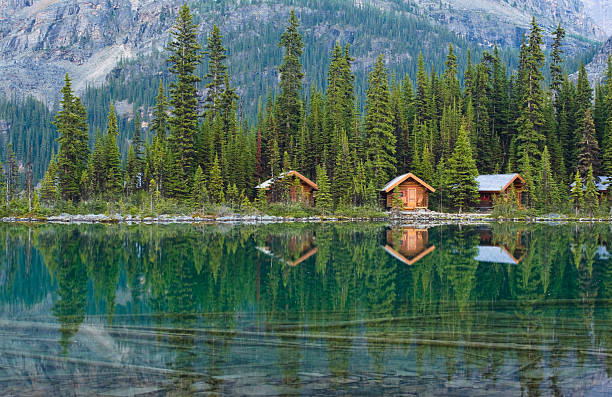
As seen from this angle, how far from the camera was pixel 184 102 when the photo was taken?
52.2 meters

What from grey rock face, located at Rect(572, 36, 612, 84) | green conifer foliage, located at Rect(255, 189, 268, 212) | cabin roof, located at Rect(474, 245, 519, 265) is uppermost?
grey rock face, located at Rect(572, 36, 612, 84)

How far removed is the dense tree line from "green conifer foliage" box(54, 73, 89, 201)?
0.13 m

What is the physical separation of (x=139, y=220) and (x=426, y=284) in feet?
118

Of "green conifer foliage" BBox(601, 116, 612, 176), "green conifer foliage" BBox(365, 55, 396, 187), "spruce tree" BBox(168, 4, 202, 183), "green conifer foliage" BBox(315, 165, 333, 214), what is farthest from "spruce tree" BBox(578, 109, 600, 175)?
"spruce tree" BBox(168, 4, 202, 183)

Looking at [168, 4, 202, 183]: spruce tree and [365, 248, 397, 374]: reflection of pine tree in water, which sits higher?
[168, 4, 202, 183]: spruce tree

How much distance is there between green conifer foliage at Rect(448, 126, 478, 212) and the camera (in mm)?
50375

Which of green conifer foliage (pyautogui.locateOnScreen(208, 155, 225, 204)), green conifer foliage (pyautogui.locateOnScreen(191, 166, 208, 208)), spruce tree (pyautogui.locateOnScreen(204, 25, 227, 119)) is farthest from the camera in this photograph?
spruce tree (pyautogui.locateOnScreen(204, 25, 227, 119))

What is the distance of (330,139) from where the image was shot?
56000 millimetres

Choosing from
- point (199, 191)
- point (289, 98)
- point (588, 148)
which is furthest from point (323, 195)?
point (588, 148)

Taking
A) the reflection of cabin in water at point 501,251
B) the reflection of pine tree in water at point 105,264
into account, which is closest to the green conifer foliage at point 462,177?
the reflection of cabin in water at point 501,251

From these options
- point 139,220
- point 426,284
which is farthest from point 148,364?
point 139,220

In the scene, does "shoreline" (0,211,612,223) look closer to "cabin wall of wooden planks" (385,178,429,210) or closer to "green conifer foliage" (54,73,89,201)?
"cabin wall of wooden planks" (385,178,429,210)

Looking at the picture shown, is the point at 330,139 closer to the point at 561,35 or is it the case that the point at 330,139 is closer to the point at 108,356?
the point at 561,35

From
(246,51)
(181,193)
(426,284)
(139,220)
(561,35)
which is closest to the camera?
(426,284)
